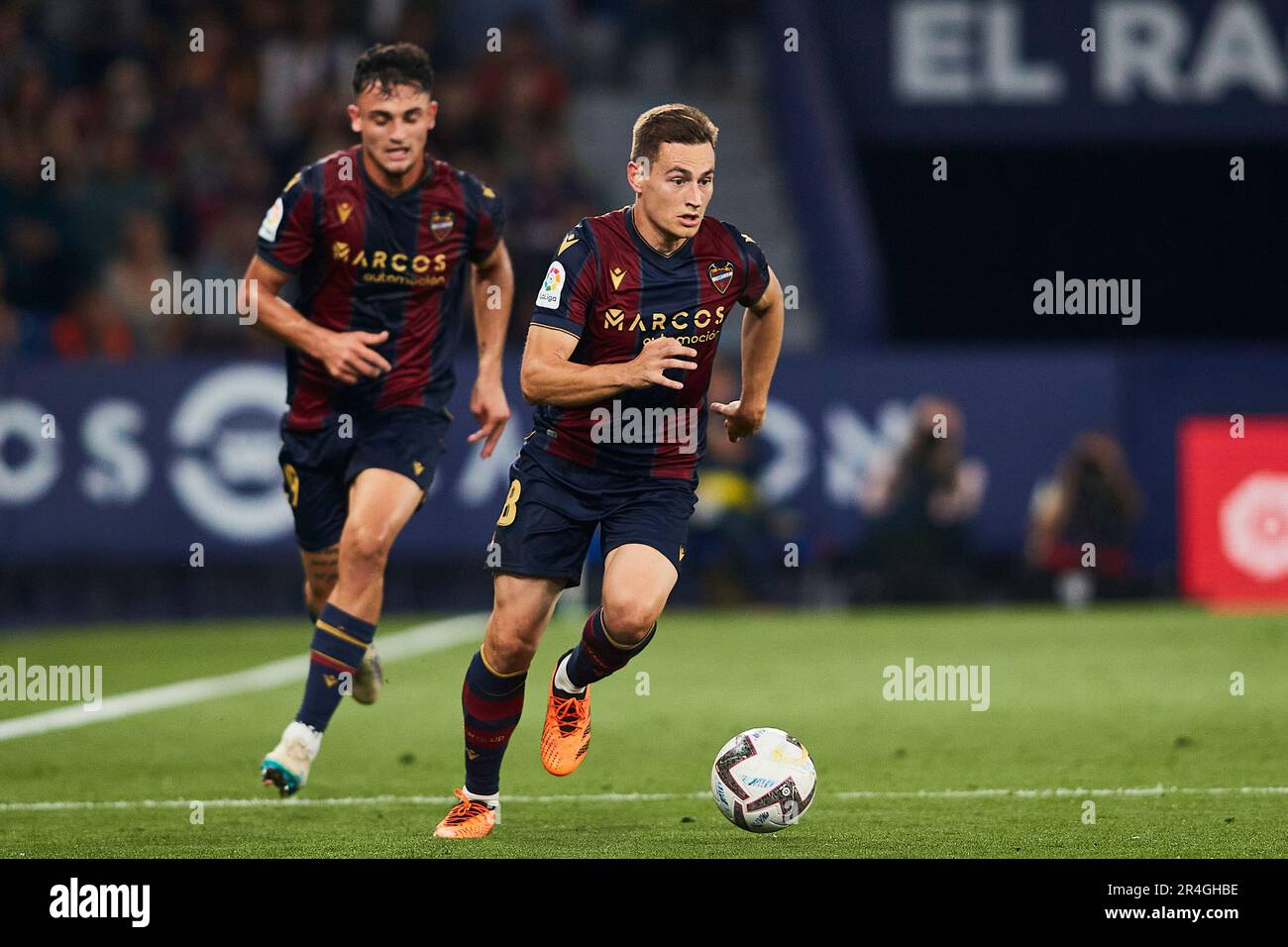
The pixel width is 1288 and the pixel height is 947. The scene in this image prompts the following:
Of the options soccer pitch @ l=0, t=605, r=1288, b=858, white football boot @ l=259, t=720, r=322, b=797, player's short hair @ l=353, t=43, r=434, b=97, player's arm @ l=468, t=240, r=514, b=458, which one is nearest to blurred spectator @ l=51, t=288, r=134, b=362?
soccer pitch @ l=0, t=605, r=1288, b=858

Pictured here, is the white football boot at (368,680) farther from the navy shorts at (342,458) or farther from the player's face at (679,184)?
the player's face at (679,184)

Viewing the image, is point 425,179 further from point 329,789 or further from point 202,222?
point 202,222

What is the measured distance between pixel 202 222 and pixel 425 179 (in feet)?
30.5

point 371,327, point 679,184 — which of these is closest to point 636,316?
point 679,184

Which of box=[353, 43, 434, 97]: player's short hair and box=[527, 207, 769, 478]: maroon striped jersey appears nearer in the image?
box=[527, 207, 769, 478]: maroon striped jersey

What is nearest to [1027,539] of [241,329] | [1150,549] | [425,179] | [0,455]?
[1150,549]

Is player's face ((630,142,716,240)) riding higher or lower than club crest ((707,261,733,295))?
higher

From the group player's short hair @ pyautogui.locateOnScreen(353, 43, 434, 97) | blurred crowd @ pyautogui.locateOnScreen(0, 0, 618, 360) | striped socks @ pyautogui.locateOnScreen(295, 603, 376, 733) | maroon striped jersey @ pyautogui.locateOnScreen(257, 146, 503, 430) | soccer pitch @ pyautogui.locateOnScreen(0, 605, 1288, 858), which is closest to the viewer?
soccer pitch @ pyautogui.locateOnScreen(0, 605, 1288, 858)

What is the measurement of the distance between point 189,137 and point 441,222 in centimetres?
1006

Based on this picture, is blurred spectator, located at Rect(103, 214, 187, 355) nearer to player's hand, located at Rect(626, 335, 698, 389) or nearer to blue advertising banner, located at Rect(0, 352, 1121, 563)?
blue advertising banner, located at Rect(0, 352, 1121, 563)

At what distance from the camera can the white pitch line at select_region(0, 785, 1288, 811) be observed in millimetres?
7512

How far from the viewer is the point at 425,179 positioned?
26.3 feet

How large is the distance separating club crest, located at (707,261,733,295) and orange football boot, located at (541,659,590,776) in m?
1.35

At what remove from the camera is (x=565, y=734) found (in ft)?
23.4
